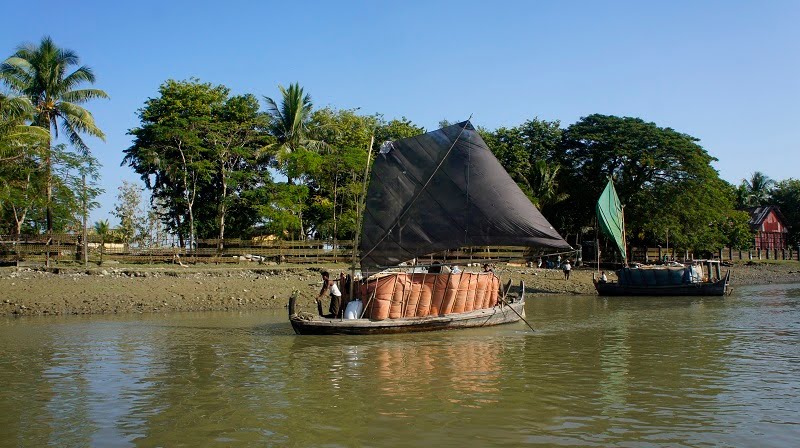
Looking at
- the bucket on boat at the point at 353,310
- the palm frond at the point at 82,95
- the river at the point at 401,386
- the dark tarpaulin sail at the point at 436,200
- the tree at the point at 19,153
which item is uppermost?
the palm frond at the point at 82,95

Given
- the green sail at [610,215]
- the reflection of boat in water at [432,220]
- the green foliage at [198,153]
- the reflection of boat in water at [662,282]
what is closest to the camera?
the reflection of boat in water at [432,220]

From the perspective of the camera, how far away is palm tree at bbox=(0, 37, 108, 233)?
32.2 meters

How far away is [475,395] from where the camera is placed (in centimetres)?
1010

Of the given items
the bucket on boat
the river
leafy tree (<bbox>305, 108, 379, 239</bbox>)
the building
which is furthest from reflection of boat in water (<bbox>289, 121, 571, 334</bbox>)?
the building

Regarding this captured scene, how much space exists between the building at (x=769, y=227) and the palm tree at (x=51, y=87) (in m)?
58.4

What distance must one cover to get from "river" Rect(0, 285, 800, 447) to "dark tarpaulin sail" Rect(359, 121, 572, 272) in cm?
242

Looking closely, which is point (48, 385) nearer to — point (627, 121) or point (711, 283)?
point (711, 283)

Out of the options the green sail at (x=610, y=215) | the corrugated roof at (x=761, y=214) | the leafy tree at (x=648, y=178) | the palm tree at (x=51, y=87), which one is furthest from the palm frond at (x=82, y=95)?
the corrugated roof at (x=761, y=214)

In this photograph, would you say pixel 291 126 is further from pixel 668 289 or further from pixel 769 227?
pixel 769 227

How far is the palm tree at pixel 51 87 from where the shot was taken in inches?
1266

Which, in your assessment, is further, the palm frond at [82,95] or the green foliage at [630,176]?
the green foliage at [630,176]

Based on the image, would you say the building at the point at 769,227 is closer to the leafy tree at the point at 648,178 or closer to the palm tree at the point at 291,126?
the leafy tree at the point at 648,178

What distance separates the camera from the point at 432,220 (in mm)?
17562

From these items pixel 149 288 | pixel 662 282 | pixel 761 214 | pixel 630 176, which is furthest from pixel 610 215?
pixel 761 214
